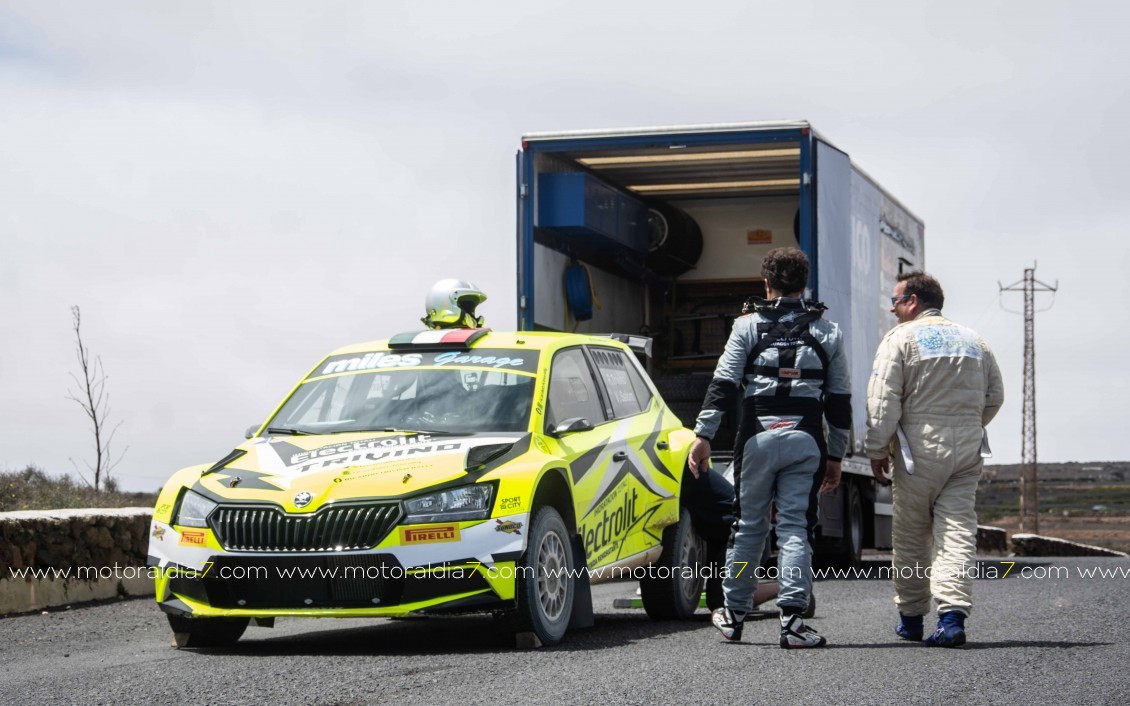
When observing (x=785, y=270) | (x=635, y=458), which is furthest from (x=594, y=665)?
(x=635, y=458)

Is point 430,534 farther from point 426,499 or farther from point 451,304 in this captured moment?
point 451,304

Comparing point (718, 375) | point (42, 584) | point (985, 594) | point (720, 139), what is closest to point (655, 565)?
point (718, 375)

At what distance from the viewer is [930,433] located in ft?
26.4

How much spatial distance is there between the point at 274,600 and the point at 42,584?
4.47 metres

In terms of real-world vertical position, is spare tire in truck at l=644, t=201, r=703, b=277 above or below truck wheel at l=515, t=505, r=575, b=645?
above

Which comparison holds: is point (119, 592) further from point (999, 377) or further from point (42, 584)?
point (999, 377)

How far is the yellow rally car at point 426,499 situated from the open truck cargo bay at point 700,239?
499cm

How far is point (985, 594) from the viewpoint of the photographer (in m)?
12.2

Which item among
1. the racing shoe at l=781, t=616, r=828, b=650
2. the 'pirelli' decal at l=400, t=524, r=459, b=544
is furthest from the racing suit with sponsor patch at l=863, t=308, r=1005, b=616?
the 'pirelli' decal at l=400, t=524, r=459, b=544

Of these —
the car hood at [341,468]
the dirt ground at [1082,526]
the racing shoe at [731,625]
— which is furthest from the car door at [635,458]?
the dirt ground at [1082,526]

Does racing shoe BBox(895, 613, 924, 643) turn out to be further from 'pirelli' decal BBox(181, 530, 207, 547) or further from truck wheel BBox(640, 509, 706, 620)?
'pirelli' decal BBox(181, 530, 207, 547)

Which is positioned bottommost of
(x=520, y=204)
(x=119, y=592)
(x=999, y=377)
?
(x=119, y=592)

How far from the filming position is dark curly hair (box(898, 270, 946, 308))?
8.39m

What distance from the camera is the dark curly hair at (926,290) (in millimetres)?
8391
